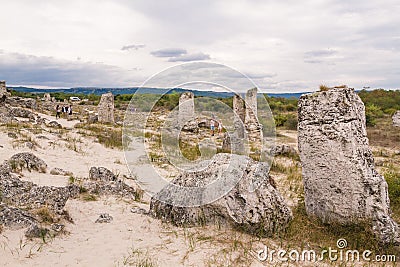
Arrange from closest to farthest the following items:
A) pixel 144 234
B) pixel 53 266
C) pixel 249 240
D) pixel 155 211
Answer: pixel 53 266 < pixel 249 240 < pixel 144 234 < pixel 155 211

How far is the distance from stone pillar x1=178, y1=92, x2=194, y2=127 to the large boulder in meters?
14.7

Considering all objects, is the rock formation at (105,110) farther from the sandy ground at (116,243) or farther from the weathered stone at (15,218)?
the weathered stone at (15,218)

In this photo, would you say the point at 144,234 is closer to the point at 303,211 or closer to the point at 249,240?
the point at 249,240

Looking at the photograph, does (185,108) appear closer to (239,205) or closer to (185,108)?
(185,108)

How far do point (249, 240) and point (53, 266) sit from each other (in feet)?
8.40

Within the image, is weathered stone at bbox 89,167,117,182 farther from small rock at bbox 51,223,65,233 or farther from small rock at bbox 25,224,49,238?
small rock at bbox 25,224,49,238

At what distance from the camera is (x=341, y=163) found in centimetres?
557

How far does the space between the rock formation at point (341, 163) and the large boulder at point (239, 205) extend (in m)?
0.73

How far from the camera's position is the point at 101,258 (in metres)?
4.57

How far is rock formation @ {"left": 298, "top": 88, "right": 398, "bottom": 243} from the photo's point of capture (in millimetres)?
5445

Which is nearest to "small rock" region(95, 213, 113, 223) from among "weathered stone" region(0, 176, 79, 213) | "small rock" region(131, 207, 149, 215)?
"small rock" region(131, 207, 149, 215)

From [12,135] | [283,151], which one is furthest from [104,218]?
[283,151]

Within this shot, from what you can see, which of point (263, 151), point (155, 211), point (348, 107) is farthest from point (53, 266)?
point (263, 151)

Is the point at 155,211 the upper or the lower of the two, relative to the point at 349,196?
lower
